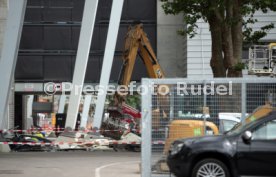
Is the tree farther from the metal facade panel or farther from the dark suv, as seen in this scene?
the metal facade panel

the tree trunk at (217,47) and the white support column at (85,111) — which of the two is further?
the white support column at (85,111)

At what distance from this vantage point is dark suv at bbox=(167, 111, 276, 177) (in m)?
11.9

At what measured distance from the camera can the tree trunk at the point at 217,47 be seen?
23.1 m

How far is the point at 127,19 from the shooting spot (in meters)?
44.0

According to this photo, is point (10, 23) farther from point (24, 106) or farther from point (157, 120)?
point (24, 106)

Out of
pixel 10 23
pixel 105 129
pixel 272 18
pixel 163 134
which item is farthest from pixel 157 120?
pixel 272 18

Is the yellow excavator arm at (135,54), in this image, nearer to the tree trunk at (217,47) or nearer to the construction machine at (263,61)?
the construction machine at (263,61)

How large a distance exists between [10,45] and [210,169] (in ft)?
60.8

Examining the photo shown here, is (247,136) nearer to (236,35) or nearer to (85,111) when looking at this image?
(236,35)

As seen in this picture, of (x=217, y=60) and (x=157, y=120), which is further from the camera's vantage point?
(x=217, y=60)

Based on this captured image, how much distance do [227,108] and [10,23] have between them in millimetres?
17007

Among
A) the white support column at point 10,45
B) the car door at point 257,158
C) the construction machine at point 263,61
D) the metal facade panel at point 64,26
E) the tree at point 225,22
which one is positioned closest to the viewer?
the car door at point 257,158

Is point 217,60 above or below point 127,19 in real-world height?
below

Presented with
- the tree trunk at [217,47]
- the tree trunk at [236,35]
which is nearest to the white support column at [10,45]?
the tree trunk at [217,47]
